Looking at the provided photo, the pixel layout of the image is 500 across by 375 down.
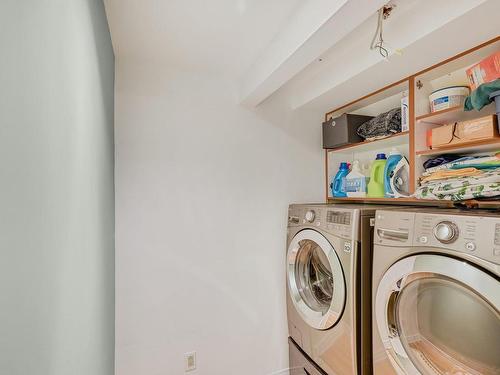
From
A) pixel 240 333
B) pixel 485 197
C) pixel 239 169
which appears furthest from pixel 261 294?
pixel 485 197

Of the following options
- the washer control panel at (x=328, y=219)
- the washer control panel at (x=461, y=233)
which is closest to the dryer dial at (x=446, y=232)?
the washer control panel at (x=461, y=233)

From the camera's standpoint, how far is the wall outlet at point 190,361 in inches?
75.8

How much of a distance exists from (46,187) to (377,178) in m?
1.92

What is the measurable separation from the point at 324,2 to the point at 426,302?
131 centimetres

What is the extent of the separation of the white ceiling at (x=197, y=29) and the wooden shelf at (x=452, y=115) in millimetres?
953

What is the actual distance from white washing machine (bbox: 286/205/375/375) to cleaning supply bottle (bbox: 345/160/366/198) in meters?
0.34

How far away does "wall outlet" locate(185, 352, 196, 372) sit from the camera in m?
1.92

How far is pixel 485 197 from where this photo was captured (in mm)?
1229

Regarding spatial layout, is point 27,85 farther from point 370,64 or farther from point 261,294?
point 261,294

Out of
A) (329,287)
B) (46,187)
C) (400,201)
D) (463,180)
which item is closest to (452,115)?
(463,180)

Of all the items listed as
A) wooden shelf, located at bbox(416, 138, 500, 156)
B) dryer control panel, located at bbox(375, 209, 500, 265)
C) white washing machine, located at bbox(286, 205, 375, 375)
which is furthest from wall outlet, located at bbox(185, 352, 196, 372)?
wooden shelf, located at bbox(416, 138, 500, 156)

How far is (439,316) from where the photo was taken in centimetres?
114

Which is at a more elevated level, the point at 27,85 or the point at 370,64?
the point at 370,64

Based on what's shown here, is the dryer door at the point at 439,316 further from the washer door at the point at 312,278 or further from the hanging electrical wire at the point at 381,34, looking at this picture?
the hanging electrical wire at the point at 381,34
